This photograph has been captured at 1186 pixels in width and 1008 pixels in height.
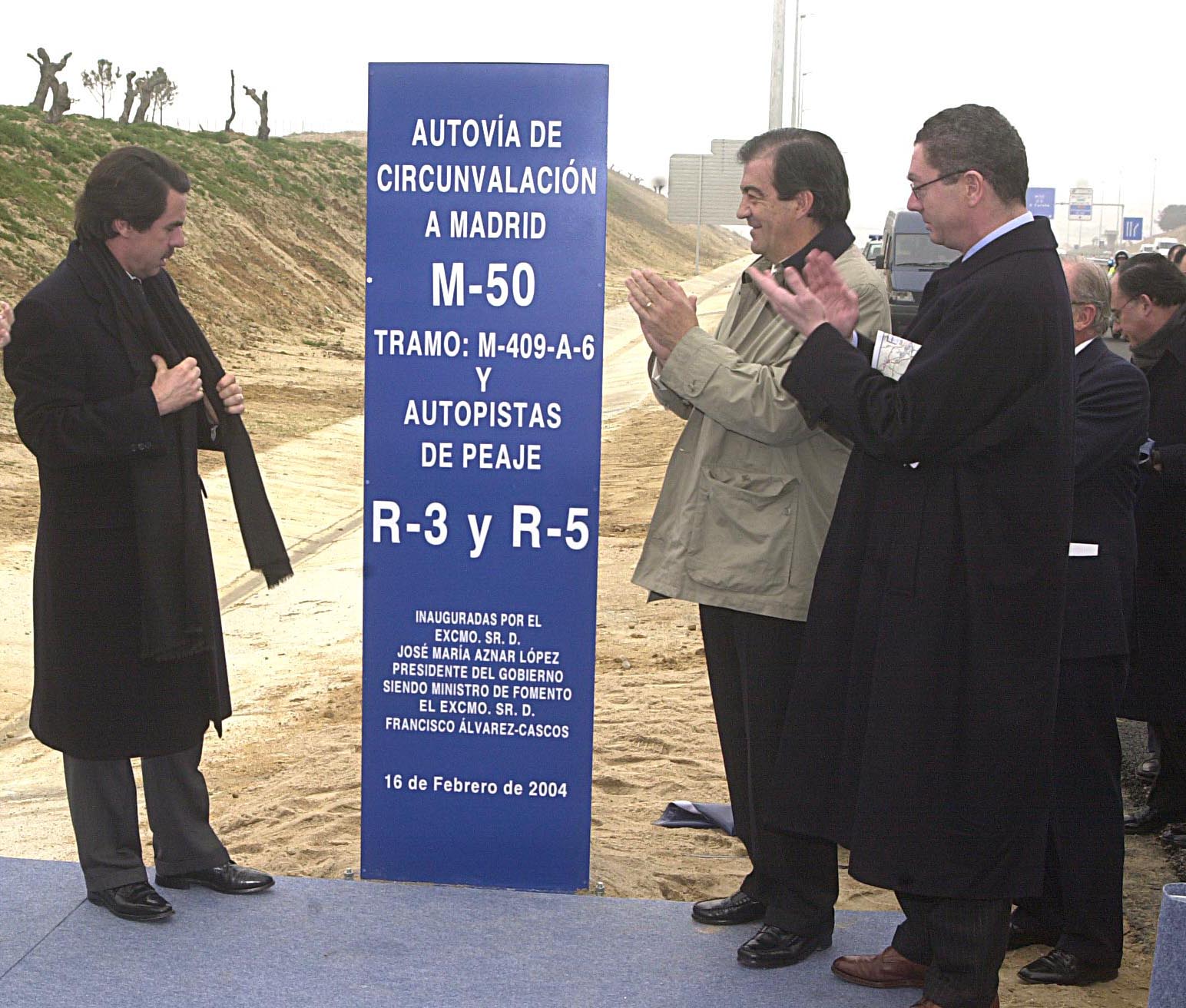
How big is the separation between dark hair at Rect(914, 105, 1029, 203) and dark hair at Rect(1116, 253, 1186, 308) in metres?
1.91

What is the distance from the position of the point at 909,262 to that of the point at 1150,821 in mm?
19723

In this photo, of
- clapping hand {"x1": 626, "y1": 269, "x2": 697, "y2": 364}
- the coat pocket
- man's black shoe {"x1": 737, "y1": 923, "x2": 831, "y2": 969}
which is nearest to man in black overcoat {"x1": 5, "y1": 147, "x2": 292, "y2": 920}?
clapping hand {"x1": 626, "y1": 269, "x2": 697, "y2": 364}

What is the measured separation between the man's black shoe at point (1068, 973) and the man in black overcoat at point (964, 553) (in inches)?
22.2

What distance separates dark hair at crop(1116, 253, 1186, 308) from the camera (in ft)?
15.8

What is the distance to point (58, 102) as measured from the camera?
3662cm

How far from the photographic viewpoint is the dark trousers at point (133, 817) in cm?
388

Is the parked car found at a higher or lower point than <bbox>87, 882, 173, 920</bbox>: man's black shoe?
higher

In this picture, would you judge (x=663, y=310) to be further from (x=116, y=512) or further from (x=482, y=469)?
(x=116, y=512)

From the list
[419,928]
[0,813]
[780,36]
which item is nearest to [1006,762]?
[419,928]

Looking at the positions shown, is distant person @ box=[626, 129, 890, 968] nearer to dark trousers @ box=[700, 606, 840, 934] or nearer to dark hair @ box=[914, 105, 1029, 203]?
dark trousers @ box=[700, 606, 840, 934]

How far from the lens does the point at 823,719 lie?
336cm

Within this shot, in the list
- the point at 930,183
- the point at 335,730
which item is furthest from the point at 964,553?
the point at 335,730

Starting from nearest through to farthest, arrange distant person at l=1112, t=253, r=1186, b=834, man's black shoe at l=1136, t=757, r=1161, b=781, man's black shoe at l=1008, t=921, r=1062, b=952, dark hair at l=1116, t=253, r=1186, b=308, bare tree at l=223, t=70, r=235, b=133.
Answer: man's black shoe at l=1008, t=921, r=1062, b=952 → distant person at l=1112, t=253, r=1186, b=834 → dark hair at l=1116, t=253, r=1186, b=308 → man's black shoe at l=1136, t=757, r=1161, b=781 → bare tree at l=223, t=70, r=235, b=133

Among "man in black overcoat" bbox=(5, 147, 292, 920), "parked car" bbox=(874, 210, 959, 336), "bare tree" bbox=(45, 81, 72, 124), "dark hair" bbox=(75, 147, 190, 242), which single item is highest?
"bare tree" bbox=(45, 81, 72, 124)
